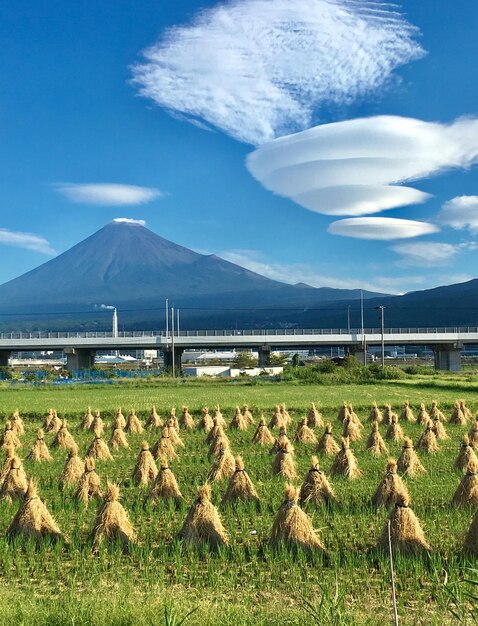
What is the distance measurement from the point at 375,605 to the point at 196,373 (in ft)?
215

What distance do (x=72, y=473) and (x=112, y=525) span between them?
4.09 meters

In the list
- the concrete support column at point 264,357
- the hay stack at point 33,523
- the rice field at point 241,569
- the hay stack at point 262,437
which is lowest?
the concrete support column at point 264,357

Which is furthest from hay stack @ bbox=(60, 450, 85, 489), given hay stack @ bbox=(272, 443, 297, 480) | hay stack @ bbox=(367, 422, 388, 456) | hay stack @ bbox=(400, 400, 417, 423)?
hay stack @ bbox=(400, 400, 417, 423)

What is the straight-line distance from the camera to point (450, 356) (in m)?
68.6

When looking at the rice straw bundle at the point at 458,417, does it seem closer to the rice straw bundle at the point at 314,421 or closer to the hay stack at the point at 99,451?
the rice straw bundle at the point at 314,421

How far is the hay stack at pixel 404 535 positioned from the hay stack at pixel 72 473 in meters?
6.43

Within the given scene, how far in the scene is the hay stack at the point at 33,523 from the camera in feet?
28.9

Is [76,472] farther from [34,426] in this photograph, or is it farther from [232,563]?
[34,426]

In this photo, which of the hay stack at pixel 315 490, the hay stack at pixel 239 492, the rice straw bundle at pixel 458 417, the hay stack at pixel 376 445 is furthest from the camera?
the rice straw bundle at pixel 458 417

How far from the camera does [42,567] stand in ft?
25.9

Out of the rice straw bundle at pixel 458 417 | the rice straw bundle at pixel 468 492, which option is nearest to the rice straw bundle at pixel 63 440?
the rice straw bundle at pixel 468 492

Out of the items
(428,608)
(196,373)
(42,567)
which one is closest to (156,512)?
(42,567)

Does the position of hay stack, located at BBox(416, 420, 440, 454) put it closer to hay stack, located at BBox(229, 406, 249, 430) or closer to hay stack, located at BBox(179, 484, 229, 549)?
hay stack, located at BBox(229, 406, 249, 430)

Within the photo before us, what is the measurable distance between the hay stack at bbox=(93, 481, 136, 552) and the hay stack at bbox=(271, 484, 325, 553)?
1917 mm
